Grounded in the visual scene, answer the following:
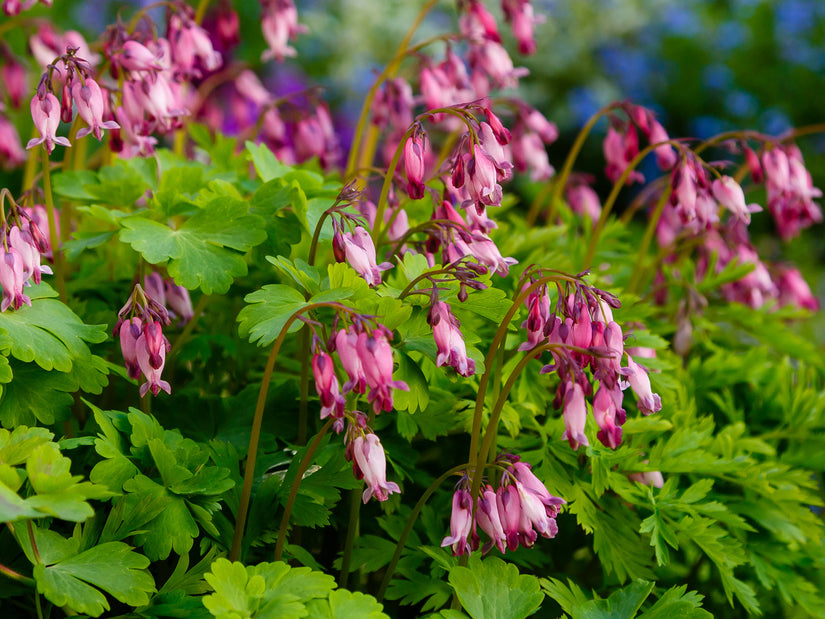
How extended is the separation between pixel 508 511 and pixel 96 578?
2.62ft

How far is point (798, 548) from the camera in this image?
2.37 m

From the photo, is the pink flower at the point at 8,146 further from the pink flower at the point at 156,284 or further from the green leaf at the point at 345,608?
the green leaf at the point at 345,608

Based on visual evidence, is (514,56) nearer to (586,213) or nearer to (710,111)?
(710,111)

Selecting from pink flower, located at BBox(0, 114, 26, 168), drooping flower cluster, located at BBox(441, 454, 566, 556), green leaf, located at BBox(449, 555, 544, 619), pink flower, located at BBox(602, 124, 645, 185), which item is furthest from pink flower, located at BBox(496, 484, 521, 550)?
pink flower, located at BBox(0, 114, 26, 168)

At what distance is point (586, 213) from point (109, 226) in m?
1.56

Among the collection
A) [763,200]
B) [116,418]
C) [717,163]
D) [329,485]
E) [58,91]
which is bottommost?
[763,200]

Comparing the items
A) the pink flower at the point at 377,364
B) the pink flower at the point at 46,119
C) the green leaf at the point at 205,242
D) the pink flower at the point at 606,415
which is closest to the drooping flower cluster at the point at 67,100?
the pink flower at the point at 46,119

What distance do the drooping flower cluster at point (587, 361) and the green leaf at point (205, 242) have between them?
0.73m

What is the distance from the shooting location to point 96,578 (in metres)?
1.62

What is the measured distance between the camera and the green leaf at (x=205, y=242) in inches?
78.0

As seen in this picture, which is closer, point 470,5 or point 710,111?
point 470,5

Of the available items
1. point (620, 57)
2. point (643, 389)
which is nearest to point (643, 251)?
Result: point (643, 389)

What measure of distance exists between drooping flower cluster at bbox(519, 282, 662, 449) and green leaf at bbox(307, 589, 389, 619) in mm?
490

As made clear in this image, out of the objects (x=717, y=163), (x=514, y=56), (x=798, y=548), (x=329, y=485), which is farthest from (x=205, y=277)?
(x=514, y=56)
